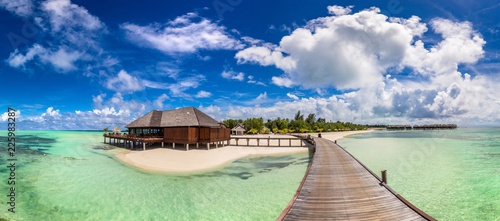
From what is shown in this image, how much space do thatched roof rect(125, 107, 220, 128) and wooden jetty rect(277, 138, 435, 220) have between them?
1835cm

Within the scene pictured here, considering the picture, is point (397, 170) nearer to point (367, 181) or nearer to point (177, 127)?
point (367, 181)

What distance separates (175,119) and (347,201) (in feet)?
79.1

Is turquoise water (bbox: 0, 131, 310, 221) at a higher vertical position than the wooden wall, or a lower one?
lower

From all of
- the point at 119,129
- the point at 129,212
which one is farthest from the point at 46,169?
the point at 119,129

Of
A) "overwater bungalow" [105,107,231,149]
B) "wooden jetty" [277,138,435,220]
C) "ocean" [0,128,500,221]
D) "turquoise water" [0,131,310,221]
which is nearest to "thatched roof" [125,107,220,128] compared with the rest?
"overwater bungalow" [105,107,231,149]

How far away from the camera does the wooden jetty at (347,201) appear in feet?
19.6

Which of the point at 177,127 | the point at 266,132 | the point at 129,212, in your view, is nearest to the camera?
the point at 129,212

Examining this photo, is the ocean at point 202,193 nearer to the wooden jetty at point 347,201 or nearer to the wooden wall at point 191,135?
the wooden jetty at point 347,201

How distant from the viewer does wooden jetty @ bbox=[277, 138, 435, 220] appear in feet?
19.6

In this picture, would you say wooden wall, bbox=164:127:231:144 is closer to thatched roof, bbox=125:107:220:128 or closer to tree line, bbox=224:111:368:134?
thatched roof, bbox=125:107:220:128

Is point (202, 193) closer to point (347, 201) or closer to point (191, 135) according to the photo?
point (347, 201)

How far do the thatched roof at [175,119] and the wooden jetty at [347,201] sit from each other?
18.4 meters

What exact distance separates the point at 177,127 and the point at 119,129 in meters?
15.3

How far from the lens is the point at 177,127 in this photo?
1000 inches
